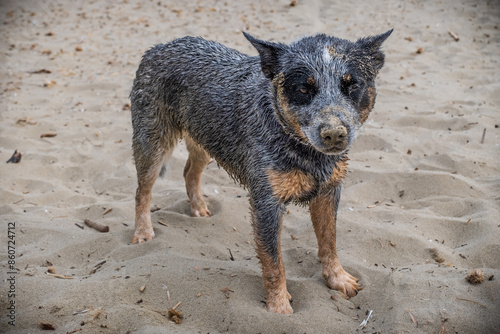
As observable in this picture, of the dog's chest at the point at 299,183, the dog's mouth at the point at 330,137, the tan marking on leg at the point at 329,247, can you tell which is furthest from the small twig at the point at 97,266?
the dog's mouth at the point at 330,137

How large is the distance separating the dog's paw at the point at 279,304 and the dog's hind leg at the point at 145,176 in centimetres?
161

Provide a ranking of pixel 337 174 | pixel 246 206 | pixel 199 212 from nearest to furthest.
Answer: pixel 337 174 → pixel 199 212 → pixel 246 206

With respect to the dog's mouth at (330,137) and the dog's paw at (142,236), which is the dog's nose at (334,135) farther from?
the dog's paw at (142,236)

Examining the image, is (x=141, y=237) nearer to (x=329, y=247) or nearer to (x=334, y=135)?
(x=329, y=247)

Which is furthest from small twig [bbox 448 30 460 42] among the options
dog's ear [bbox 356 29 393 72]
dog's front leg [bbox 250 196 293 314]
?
dog's front leg [bbox 250 196 293 314]

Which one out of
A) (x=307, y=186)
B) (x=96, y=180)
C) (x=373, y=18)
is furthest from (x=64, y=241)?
(x=373, y=18)

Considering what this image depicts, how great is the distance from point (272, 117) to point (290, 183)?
0.52 metres

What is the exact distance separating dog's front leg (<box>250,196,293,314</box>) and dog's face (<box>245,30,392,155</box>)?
60 cm

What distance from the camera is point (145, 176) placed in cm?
489

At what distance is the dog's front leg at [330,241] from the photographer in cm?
396

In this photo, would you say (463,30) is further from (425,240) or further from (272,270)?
(272,270)

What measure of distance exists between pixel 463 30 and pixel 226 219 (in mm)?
6718

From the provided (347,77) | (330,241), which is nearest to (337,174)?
(330,241)

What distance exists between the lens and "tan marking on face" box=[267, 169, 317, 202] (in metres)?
3.59
